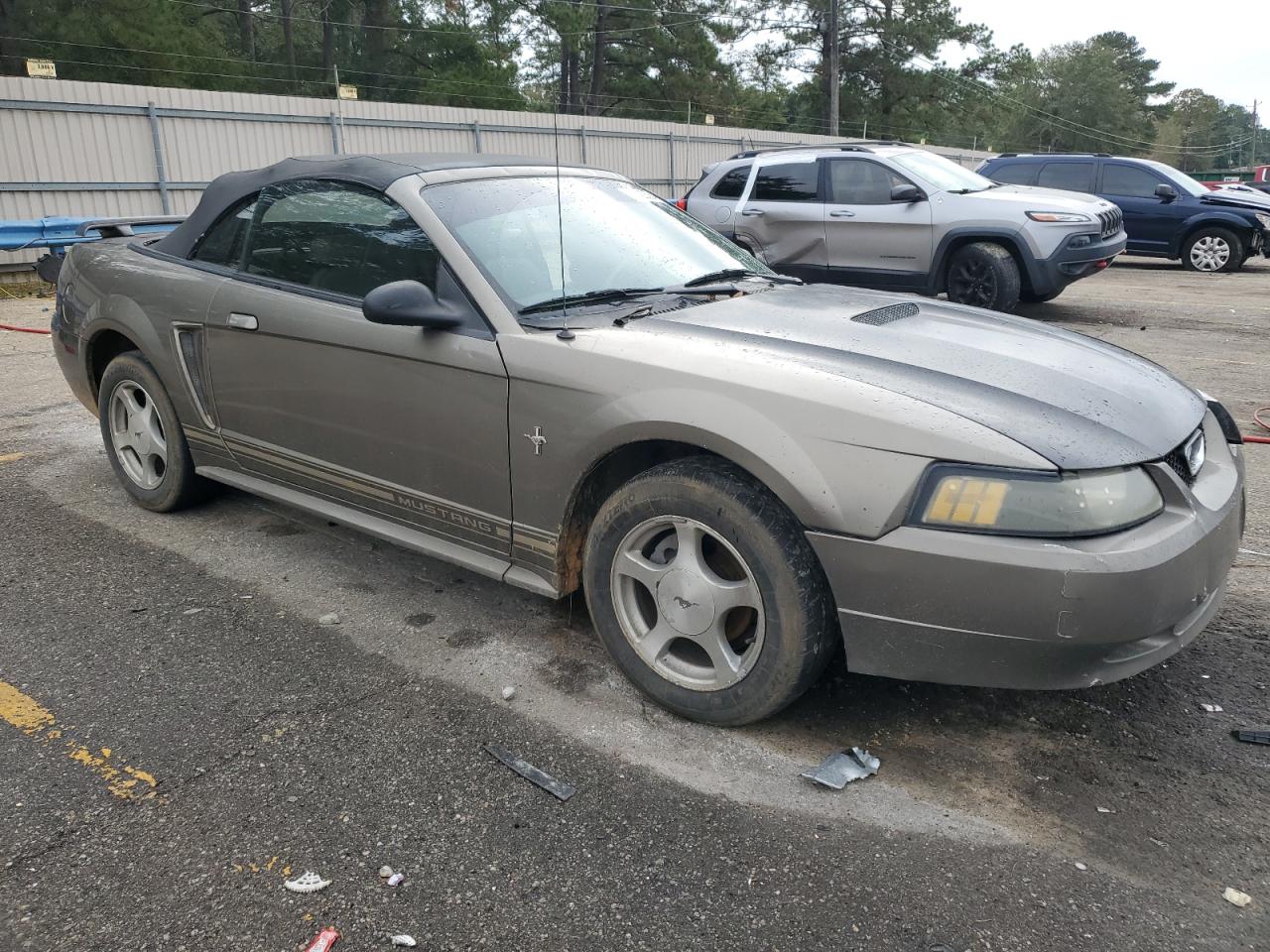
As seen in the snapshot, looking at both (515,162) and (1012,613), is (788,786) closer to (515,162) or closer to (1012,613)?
(1012,613)

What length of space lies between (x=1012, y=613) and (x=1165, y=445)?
2.32 ft

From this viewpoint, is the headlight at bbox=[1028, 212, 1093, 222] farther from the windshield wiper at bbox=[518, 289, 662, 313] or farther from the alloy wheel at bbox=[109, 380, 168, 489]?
the alloy wheel at bbox=[109, 380, 168, 489]

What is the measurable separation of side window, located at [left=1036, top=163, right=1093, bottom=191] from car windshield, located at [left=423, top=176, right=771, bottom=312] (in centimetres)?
1242

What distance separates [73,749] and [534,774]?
1283 mm

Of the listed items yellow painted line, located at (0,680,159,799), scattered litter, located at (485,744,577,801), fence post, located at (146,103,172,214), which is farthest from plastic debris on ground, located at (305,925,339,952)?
fence post, located at (146,103,172,214)

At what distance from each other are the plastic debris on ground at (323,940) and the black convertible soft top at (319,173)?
2.40 meters

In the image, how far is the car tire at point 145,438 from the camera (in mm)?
4195

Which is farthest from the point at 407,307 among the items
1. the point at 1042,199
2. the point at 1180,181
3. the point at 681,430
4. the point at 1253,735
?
the point at 1180,181

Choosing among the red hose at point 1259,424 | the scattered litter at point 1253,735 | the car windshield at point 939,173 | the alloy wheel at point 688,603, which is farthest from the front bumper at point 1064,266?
the alloy wheel at point 688,603

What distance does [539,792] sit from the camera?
247 cm

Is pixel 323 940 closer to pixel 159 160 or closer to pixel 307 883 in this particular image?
pixel 307 883

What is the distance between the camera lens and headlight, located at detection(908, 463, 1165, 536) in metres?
2.25

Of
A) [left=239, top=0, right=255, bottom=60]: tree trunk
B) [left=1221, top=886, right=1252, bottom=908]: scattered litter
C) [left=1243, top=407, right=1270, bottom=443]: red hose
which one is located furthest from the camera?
[left=239, top=0, right=255, bottom=60]: tree trunk

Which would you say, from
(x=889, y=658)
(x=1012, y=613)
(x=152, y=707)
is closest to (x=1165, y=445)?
(x=1012, y=613)
